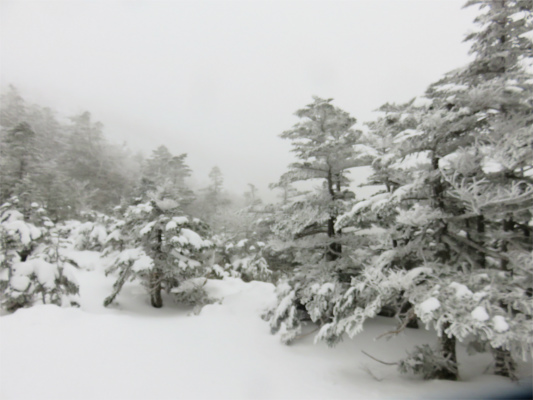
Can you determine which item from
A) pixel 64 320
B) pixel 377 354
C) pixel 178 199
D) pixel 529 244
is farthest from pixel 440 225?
pixel 64 320

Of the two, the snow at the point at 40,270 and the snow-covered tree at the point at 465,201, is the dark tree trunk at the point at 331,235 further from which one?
the snow at the point at 40,270

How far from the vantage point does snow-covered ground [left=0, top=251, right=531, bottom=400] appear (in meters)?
5.07

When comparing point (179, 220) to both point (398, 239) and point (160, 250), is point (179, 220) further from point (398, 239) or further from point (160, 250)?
point (398, 239)

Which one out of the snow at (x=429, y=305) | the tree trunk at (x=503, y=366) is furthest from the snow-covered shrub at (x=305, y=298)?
the tree trunk at (x=503, y=366)

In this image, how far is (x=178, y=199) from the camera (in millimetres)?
11141

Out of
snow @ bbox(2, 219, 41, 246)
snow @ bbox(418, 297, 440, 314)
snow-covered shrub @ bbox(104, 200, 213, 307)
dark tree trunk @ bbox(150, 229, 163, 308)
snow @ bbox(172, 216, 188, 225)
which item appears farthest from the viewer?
dark tree trunk @ bbox(150, 229, 163, 308)

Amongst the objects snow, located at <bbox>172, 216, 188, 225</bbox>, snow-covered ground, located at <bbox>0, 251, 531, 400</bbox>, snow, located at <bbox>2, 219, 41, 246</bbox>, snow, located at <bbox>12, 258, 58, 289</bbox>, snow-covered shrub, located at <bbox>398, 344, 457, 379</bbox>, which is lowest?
snow-covered ground, located at <bbox>0, 251, 531, 400</bbox>

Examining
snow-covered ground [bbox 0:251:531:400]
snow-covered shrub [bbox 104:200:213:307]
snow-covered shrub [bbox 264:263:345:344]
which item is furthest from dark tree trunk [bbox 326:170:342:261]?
snow-covered shrub [bbox 104:200:213:307]

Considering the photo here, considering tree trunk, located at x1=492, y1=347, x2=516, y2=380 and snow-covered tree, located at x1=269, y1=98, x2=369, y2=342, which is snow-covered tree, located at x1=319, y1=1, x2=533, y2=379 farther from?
snow-covered tree, located at x1=269, y1=98, x2=369, y2=342

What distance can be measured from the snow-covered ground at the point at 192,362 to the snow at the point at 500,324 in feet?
7.90

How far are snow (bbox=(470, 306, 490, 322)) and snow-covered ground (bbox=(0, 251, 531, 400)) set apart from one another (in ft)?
8.03

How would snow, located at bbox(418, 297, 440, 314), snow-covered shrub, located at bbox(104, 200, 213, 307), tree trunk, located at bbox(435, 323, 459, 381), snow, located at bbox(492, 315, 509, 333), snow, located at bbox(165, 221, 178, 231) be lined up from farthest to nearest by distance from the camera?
snow-covered shrub, located at bbox(104, 200, 213, 307), snow, located at bbox(165, 221, 178, 231), tree trunk, located at bbox(435, 323, 459, 381), snow, located at bbox(418, 297, 440, 314), snow, located at bbox(492, 315, 509, 333)

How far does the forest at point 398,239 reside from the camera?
4.63 metres

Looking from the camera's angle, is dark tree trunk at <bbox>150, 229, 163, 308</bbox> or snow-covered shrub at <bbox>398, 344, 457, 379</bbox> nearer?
snow-covered shrub at <bbox>398, 344, 457, 379</bbox>
